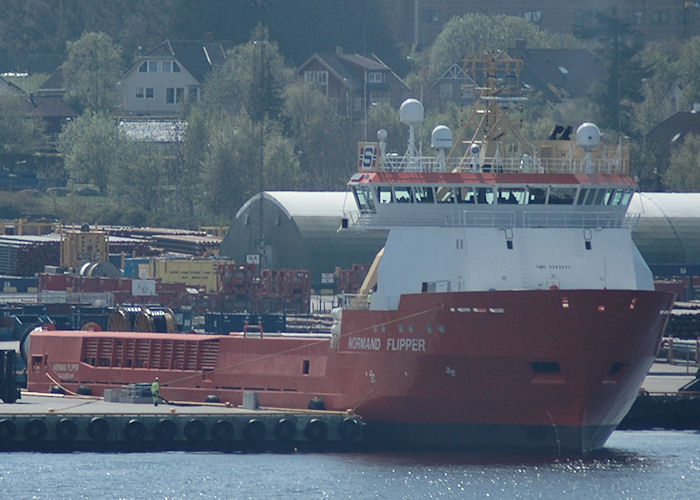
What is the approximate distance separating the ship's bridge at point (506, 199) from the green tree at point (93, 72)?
9923 cm

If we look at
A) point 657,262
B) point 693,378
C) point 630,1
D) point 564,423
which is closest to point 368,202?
point 564,423

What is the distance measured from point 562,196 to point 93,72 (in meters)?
106

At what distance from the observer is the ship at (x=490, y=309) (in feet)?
171

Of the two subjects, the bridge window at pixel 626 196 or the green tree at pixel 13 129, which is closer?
the bridge window at pixel 626 196

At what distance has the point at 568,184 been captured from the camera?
5469cm

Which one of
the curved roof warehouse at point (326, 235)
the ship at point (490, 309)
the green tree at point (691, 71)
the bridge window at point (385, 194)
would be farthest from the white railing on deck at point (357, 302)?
the green tree at point (691, 71)

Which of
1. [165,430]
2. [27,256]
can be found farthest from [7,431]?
[27,256]

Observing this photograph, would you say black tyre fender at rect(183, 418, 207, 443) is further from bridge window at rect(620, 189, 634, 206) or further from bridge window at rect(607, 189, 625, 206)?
bridge window at rect(620, 189, 634, 206)

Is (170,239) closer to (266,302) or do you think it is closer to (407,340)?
(266,302)

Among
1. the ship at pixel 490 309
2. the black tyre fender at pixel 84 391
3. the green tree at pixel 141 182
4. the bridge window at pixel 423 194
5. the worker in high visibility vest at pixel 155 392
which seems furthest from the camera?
the green tree at pixel 141 182

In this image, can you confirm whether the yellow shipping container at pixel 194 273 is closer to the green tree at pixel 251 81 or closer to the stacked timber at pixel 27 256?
the stacked timber at pixel 27 256

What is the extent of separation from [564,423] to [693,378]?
54.9ft

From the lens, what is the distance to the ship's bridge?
Answer: 179ft

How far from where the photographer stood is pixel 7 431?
55156 mm
